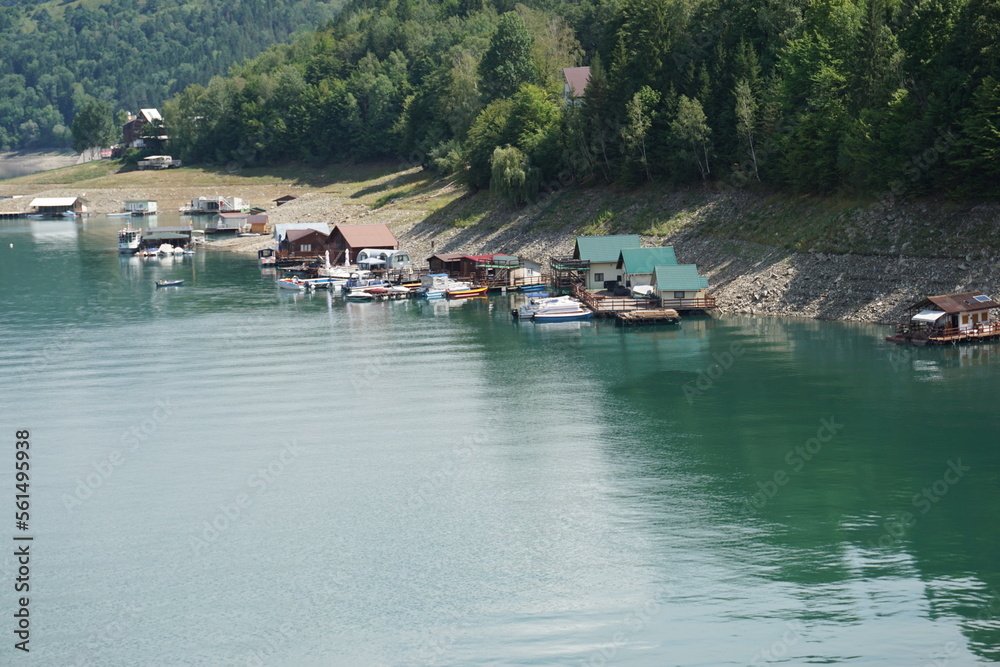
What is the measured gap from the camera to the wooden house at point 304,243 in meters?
137

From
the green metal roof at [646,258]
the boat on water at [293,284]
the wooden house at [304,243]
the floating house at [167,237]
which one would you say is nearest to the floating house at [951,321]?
the green metal roof at [646,258]

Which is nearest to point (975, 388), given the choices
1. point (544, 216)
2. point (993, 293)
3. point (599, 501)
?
point (993, 293)

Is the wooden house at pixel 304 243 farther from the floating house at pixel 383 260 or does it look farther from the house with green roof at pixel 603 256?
the house with green roof at pixel 603 256

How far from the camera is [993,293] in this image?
80375 mm

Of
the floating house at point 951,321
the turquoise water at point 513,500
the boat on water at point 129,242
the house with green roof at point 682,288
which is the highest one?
the boat on water at point 129,242

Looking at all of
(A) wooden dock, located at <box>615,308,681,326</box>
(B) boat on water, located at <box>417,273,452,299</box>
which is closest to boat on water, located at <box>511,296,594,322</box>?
(A) wooden dock, located at <box>615,308,681,326</box>

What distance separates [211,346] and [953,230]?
59017 mm

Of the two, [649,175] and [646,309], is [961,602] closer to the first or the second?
[646,309]

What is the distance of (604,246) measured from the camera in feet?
339

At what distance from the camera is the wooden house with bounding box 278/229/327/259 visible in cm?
13700

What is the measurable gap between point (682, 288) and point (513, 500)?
47.0m

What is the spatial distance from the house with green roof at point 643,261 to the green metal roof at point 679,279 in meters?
4.00

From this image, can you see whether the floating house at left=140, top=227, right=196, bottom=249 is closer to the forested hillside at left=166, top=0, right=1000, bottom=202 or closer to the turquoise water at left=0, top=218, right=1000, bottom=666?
the forested hillside at left=166, top=0, right=1000, bottom=202

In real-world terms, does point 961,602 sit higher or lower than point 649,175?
lower
